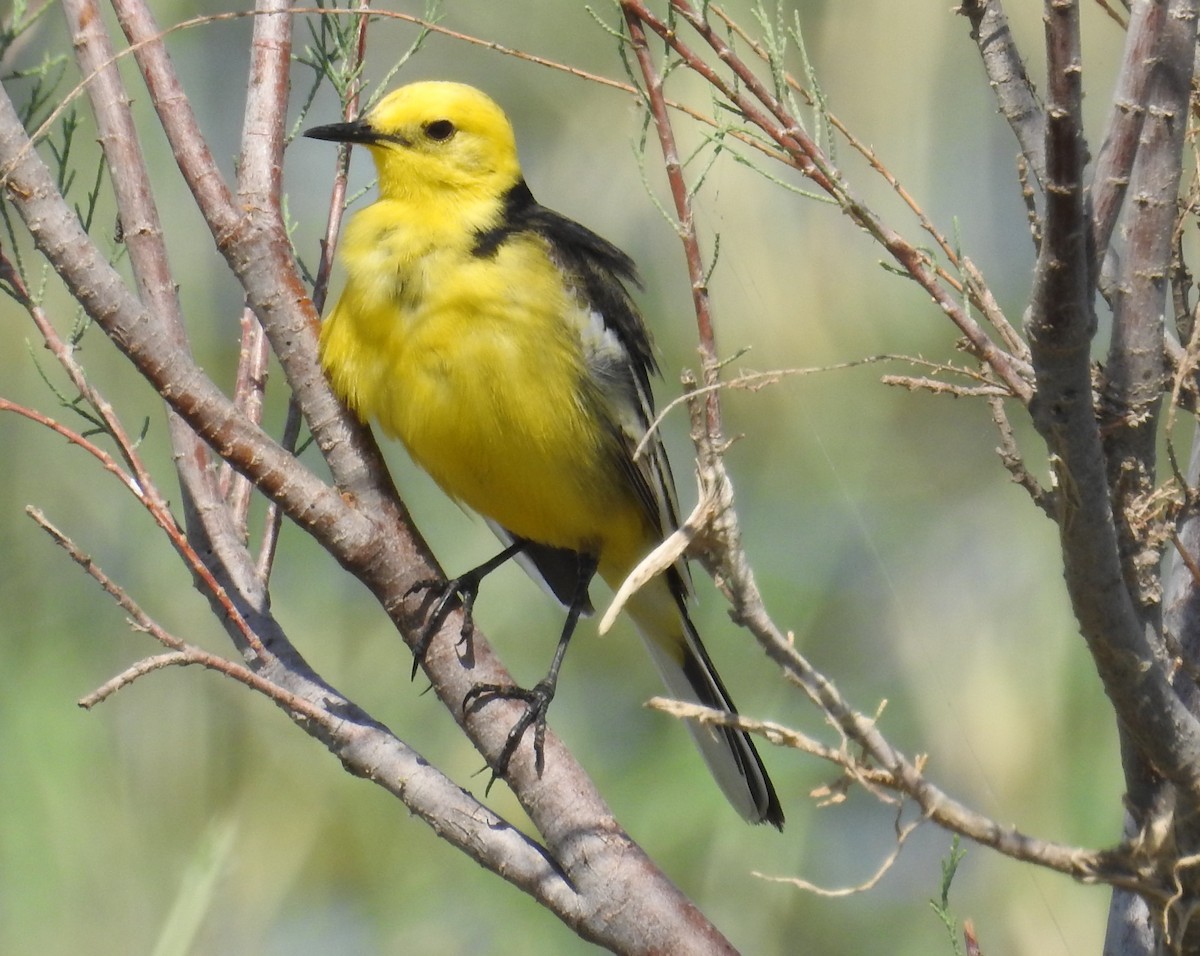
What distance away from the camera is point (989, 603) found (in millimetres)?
4207

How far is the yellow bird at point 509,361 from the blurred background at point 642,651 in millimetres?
802

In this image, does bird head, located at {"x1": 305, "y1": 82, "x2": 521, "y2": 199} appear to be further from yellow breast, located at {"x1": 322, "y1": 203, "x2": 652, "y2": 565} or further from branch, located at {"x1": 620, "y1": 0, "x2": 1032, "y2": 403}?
branch, located at {"x1": 620, "y1": 0, "x2": 1032, "y2": 403}

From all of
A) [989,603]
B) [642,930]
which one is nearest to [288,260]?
[642,930]

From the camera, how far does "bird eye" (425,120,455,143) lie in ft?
9.80

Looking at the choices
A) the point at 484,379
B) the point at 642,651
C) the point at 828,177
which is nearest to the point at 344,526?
the point at 484,379

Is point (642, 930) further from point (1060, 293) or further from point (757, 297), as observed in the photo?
point (757, 297)

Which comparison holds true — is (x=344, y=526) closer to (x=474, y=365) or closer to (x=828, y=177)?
(x=474, y=365)

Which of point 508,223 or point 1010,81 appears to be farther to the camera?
point 508,223

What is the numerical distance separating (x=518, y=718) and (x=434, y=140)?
139cm

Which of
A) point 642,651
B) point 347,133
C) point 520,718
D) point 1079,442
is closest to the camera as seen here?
point 1079,442

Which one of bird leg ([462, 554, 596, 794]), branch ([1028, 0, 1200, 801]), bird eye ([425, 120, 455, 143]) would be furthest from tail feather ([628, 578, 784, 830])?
branch ([1028, 0, 1200, 801])

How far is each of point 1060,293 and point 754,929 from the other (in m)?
3.00

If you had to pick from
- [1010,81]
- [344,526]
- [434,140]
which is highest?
[1010,81]

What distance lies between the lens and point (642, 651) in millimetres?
4238
